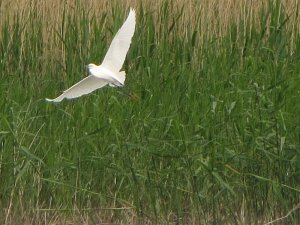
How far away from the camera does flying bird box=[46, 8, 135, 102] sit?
4703 millimetres

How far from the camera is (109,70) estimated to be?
15.6ft

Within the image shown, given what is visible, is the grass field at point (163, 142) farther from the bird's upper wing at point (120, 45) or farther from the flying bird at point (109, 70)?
the bird's upper wing at point (120, 45)

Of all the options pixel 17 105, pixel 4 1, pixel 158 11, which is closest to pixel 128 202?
Answer: pixel 17 105

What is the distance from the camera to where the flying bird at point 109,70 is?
4703 millimetres

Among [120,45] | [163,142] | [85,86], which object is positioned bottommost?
[163,142]

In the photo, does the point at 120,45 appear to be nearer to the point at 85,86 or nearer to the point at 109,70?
the point at 109,70

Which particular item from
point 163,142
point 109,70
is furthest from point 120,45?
point 163,142

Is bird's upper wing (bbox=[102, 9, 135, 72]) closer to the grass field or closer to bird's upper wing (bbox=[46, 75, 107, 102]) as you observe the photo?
bird's upper wing (bbox=[46, 75, 107, 102])

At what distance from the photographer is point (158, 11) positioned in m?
6.52

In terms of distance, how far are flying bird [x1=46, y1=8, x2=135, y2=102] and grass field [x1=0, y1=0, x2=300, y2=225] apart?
25 cm

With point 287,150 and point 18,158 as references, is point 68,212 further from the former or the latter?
point 287,150

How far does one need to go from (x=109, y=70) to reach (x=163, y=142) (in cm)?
51

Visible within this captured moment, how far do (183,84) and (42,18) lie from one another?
135 centimetres

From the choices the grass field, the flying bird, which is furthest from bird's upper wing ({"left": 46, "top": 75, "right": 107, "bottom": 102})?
the grass field
